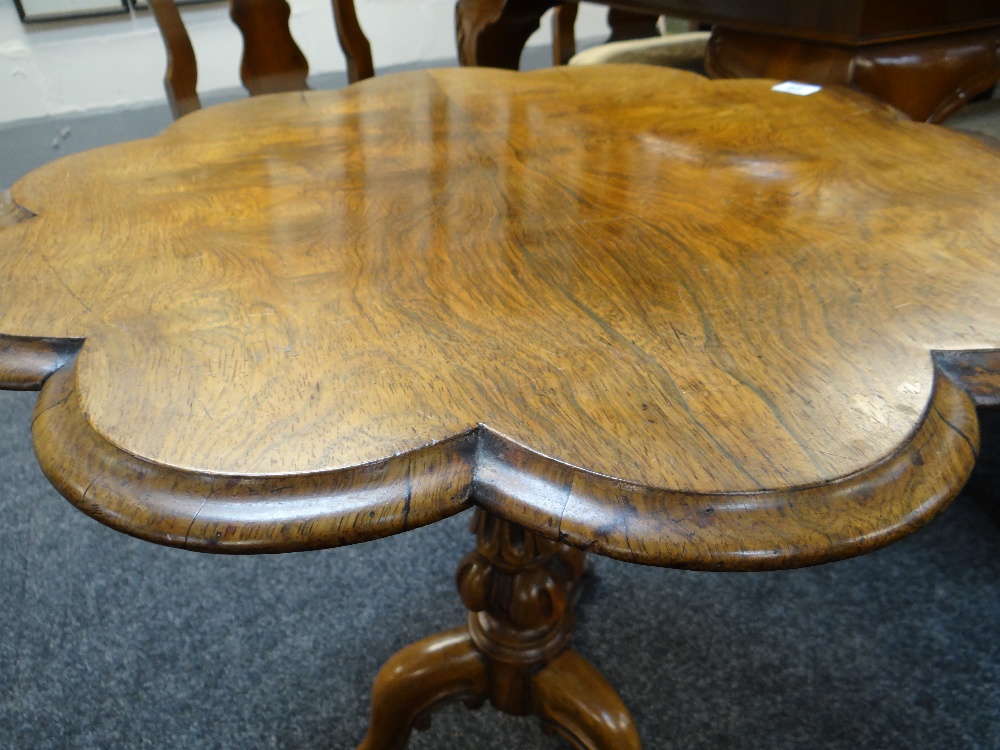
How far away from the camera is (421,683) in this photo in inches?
25.9

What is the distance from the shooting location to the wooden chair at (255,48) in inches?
42.5

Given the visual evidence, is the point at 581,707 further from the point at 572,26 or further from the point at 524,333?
the point at 572,26

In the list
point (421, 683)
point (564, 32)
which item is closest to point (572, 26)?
point (564, 32)

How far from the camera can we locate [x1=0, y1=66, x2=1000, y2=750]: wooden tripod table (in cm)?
31

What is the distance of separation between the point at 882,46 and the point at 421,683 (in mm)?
799

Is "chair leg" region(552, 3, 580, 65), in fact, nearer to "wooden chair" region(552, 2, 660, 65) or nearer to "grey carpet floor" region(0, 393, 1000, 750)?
"wooden chair" region(552, 2, 660, 65)

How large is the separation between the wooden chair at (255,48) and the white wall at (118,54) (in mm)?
589

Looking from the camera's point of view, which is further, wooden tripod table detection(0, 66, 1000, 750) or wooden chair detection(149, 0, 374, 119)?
wooden chair detection(149, 0, 374, 119)

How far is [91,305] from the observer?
423 mm

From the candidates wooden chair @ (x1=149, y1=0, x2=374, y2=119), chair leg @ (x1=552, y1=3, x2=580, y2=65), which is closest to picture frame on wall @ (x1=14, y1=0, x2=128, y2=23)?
wooden chair @ (x1=149, y1=0, x2=374, y2=119)

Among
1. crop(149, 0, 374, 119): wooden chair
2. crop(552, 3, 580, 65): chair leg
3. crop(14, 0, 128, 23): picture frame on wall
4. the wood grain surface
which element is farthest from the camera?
crop(552, 3, 580, 65): chair leg

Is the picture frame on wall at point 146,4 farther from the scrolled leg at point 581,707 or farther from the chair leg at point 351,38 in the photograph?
the scrolled leg at point 581,707

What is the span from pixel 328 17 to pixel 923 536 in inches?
62.0

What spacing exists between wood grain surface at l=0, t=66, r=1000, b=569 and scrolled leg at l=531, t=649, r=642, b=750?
1.21 ft
